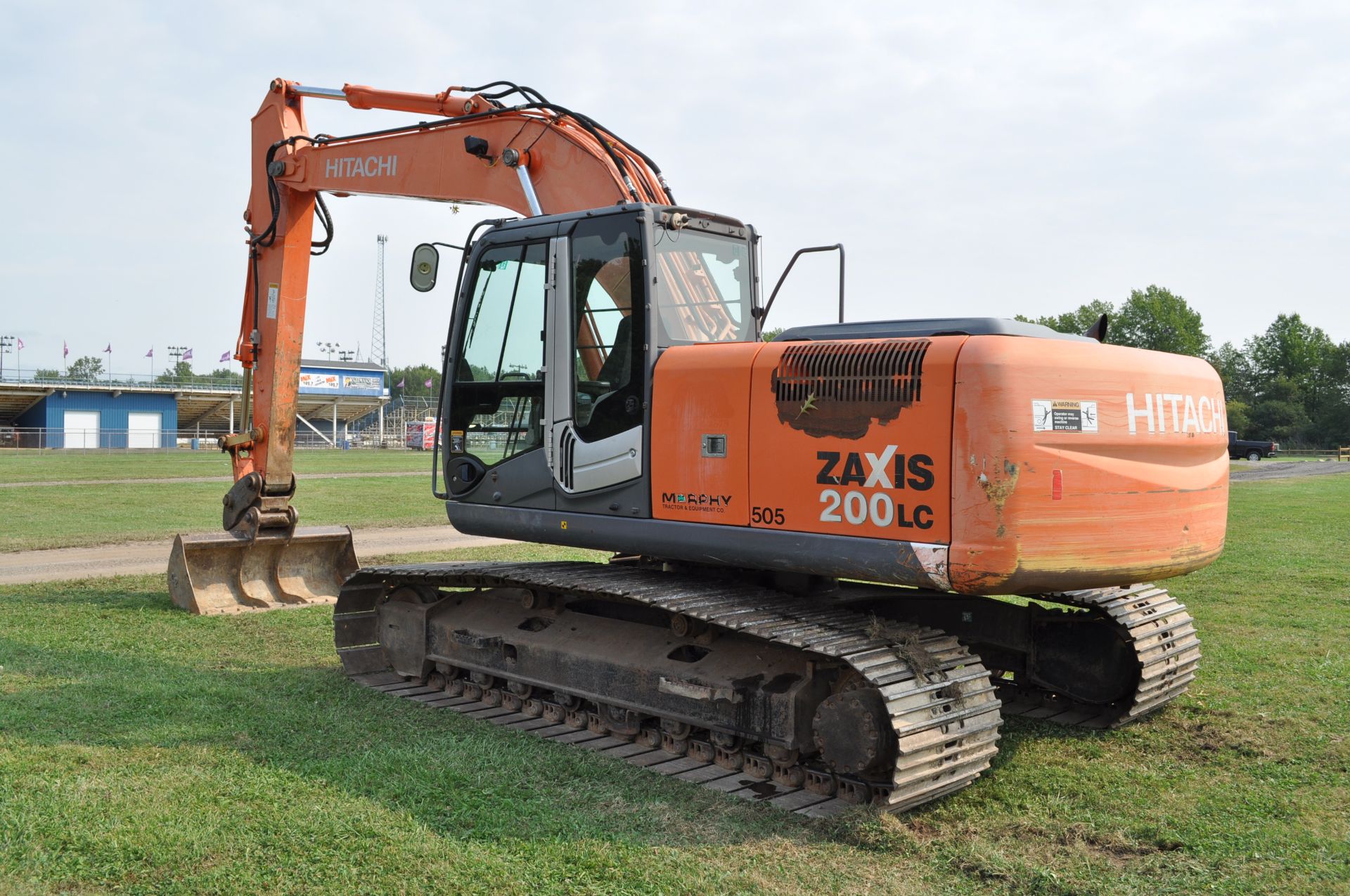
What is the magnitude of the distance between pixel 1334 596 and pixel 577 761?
10.4m

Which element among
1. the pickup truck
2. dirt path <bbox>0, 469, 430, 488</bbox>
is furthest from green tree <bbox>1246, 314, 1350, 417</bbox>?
dirt path <bbox>0, 469, 430, 488</bbox>

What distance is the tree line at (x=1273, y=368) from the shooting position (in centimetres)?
10131

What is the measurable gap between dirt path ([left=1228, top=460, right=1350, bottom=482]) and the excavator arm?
37337mm

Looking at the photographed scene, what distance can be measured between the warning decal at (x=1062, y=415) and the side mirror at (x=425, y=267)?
4333 mm

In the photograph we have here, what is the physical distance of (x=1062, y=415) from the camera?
5.49m

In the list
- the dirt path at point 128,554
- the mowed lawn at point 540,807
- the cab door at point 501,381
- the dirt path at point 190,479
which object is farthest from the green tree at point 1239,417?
the cab door at point 501,381

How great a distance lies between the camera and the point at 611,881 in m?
4.86

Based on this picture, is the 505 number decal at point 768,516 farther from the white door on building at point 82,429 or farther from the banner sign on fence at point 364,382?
the banner sign on fence at point 364,382

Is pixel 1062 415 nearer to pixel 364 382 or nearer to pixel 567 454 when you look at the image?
pixel 567 454

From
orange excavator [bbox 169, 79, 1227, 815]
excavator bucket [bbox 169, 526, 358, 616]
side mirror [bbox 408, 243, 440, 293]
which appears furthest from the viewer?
excavator bucket [bbox 169, 526, 358, 616]

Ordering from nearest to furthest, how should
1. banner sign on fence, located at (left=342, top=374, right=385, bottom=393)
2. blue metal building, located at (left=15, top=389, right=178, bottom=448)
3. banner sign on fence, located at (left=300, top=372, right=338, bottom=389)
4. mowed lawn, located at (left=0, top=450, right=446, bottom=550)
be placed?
mowed lawn, located at (left=0, top=450, right=446, bottom=550), blue metal building, located at (left=15, top=389, right=178, bottom=448), banner sign on fence, located at (left=300, top=372, right=338, bottom=389), banner sign on fence, located at (left=342, top=374, right=385, bottom=393)

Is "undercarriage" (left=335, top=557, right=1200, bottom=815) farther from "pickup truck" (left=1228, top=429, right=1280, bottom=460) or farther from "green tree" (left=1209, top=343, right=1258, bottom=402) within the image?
"green tree" (left=1209, top=343, right=1258, bottom=402)

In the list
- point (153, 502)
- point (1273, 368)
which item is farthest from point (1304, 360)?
point (153, 502)

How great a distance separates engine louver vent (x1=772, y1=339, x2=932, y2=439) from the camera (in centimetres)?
570
